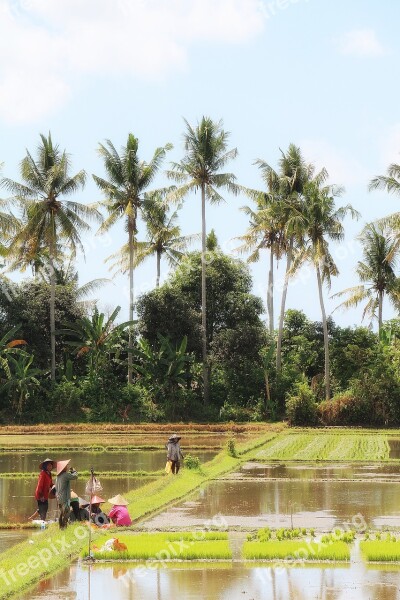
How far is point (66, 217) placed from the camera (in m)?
40.9

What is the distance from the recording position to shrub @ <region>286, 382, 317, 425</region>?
1489 inches

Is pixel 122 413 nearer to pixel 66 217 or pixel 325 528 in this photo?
pixel 66 217

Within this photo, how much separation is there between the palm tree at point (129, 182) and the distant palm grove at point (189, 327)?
63 millimetres

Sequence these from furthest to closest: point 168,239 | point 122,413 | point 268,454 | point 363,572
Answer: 1. point 168,239
2. point 122,413
3. point 268,454
4. point 363,572

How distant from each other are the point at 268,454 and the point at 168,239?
24758 mm

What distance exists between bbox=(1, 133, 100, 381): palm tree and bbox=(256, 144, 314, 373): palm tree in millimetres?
8364

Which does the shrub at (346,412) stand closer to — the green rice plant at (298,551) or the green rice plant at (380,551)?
the green rice plant at (380,551)

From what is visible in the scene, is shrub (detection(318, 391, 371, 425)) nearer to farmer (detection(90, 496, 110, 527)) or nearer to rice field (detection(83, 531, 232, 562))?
farmer (detection(90, 496, 110, 527))

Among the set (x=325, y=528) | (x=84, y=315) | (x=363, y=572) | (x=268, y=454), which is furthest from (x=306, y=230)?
(x=363, y=572)

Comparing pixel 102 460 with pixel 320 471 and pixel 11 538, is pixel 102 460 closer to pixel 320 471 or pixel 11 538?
pixel 320 471

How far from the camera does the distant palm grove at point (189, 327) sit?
130 ft

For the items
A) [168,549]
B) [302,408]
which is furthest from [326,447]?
[168,549]

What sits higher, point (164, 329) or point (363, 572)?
point (164, 329)

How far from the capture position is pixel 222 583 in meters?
10.2
